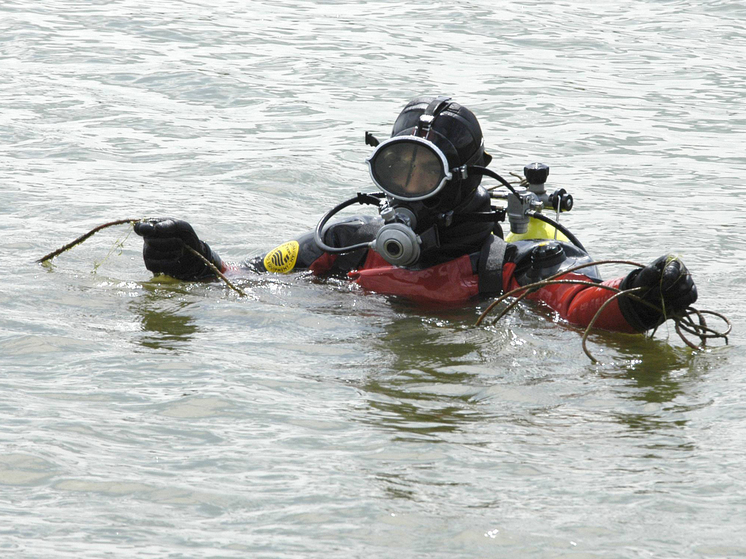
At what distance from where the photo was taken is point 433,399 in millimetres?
3453

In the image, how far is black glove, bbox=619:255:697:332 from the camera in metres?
3.60

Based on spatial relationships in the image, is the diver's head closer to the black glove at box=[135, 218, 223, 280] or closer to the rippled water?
the rippled water

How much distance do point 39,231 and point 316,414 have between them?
3157 mm

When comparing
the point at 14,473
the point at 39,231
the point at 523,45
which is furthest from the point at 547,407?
the point at 523,45

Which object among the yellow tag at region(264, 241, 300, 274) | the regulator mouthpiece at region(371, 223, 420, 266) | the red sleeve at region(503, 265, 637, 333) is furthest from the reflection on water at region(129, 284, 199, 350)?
the red sleeve at region(503, 265, 637, 333)

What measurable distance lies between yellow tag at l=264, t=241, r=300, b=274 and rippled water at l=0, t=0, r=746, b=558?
0.07m

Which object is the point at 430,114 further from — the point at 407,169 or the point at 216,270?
the point at 216,270

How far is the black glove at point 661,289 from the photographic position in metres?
3.60

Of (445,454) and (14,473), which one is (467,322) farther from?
(14,473)

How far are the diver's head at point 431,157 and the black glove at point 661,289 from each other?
83 cm

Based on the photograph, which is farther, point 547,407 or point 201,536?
point 547,407

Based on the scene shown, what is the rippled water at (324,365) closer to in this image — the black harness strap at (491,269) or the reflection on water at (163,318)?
the reflection on water at (163,318)

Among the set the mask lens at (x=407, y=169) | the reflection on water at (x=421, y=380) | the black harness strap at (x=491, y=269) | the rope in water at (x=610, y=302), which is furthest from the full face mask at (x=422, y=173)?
the rope in water at (x=610, y=302)

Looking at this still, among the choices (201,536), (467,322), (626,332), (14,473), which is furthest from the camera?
Answer: (467,322)
